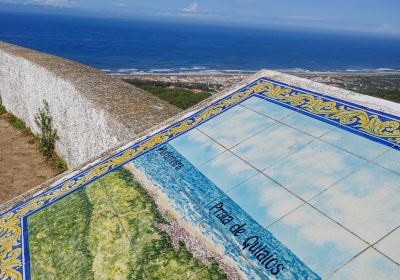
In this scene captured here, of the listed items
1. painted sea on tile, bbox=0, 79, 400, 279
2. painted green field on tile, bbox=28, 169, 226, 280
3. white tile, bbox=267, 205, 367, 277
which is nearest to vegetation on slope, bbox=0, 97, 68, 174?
painted sea on tile, bbox=0, 79, 400, 279

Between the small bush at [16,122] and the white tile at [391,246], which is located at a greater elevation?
the white tile at [391,246]

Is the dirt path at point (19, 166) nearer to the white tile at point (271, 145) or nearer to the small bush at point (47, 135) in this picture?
the small bush at point (47, 135)

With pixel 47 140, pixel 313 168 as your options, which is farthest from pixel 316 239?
pixel 47 140

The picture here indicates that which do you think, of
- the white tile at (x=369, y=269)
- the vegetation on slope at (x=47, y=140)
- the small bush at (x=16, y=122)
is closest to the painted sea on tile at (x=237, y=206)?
the white tile at (x=369, y=269)

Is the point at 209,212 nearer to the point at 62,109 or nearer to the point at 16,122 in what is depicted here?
the point at 62,109

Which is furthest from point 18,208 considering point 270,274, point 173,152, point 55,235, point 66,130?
point 66,130

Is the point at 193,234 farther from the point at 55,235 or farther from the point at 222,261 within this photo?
the point at 55,235
